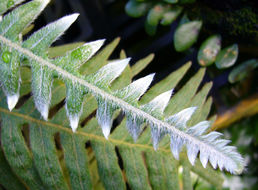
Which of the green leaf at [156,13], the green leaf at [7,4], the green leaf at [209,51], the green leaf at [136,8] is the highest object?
the green leaf at [7,4]

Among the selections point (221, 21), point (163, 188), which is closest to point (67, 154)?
point (163, 188)

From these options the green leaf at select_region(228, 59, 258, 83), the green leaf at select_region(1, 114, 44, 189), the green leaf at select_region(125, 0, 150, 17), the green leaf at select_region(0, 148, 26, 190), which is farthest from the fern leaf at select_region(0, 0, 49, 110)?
the green leaf at select_region(228, 59, 258, 83)

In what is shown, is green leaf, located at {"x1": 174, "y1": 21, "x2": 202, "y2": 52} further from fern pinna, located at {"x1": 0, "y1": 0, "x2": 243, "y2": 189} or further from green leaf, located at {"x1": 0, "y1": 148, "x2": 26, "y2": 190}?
green leaf, located at {"x1": 0, "y1": 148, "x2": 26, "y2": 190}

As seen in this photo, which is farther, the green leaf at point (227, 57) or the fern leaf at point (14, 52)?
the green leaf at point (227, 57)

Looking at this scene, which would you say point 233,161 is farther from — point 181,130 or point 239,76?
point 239,76

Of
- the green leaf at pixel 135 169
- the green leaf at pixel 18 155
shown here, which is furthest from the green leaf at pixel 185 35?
the green leaf at pixel 18 155

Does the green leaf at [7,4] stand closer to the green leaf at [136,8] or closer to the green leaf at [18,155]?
the green leaf at [18,155]

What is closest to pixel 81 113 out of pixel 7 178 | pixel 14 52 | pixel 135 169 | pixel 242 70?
pixel 14 52
